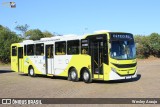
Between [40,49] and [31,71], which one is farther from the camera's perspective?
[31,71]

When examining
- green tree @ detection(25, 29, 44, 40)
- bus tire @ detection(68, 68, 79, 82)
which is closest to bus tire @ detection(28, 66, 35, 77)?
bus tire @ detection(68, 68, 79, 82)

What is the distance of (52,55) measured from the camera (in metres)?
24.8

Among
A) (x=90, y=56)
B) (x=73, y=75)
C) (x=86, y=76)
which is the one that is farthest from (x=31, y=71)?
(x=90, y=56)

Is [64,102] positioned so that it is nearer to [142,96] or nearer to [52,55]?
[142,96]

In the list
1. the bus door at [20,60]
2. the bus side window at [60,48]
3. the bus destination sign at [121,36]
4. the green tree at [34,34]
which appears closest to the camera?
the bus destination sign at [121,36]

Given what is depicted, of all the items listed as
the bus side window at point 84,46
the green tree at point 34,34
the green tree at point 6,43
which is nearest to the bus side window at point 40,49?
the bus side window at point 84,46

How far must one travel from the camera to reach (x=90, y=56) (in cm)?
2050

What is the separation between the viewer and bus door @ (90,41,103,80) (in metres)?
19.8

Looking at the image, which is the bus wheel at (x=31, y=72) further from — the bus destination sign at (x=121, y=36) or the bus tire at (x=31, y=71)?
the bus destination sign at (x=121, y=36)

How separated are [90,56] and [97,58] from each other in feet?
1.94

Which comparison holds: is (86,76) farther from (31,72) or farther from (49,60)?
(31,72)

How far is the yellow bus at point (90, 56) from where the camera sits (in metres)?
19.5

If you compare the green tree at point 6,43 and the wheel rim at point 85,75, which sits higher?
the green tree at point 6,43

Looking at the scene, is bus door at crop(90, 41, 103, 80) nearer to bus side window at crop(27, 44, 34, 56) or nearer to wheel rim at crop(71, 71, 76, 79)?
wheel rim at crop(71, 71, 76, 79)
